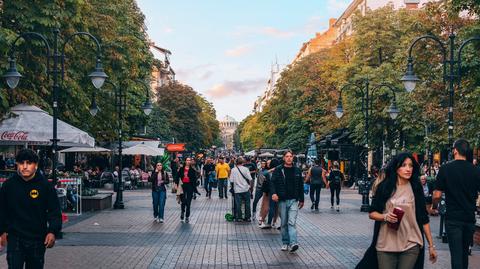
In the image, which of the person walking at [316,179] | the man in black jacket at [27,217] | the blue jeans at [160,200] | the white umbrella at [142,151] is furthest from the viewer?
the white umbrella at [142,151]

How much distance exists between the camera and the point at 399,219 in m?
6.85

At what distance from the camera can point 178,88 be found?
93000 millimetres

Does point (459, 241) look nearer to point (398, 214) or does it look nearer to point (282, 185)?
point (398, 214)

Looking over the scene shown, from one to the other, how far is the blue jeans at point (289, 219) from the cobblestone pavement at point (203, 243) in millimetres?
281

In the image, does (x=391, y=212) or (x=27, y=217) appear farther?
(x=27, y=217)

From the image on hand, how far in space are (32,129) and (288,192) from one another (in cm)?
940

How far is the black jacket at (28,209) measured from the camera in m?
7.51

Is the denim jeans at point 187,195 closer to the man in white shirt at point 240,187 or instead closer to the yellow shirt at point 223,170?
the man in white shirt at point 240,187

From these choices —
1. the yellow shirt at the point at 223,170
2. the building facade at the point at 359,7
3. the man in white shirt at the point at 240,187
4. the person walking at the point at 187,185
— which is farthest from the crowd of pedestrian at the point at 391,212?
the building facade at the point at 359,7

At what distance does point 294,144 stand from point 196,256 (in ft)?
203

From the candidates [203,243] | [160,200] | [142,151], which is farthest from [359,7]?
[203,243]

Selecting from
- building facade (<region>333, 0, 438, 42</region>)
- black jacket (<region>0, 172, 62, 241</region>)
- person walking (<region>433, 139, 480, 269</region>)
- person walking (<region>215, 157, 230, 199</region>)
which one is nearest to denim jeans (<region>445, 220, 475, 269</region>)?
person walking (<region>433, 139, 480, 269</region>)

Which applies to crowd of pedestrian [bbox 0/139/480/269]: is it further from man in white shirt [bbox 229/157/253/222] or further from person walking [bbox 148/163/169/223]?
person walking [bbox 148/163/169/223]

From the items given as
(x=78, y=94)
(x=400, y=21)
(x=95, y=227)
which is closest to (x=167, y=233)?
(x=95, y=227)
